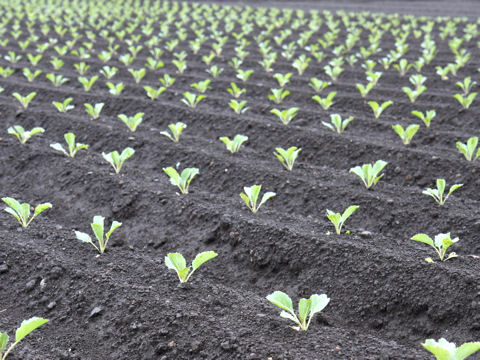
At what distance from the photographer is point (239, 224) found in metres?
3.03

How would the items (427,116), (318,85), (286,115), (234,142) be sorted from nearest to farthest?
(234,142) < (427,116) < (286,115) < (318,85)

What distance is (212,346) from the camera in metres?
2.15

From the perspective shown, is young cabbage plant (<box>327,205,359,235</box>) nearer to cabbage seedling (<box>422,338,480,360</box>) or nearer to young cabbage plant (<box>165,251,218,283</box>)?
young cabbage plant (<box>165,251,218,283</box>)

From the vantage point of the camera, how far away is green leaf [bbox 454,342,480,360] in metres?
1.73

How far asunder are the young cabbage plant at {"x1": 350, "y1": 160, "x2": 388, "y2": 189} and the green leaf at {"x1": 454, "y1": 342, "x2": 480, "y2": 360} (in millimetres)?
1675

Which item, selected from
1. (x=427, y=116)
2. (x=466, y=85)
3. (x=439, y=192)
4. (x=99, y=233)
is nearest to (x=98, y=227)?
(x=99, y=233)

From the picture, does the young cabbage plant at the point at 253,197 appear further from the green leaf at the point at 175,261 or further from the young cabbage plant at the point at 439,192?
the young cabbage plant at the point at 439,192

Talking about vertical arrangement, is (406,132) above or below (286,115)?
above

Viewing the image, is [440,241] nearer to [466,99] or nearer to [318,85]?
[466,99]

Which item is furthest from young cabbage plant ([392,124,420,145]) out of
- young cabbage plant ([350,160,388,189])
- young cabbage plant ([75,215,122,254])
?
young cabbage plant ([75,215,122,254])

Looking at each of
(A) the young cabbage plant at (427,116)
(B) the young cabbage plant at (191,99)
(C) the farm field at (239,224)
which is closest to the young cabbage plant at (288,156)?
(C) the farm field at (239,224)

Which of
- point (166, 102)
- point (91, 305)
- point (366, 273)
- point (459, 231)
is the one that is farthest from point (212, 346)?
point (166, 102)

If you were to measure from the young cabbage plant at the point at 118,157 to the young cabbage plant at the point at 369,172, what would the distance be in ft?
4.96

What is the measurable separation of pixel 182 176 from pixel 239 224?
1.82 feet
